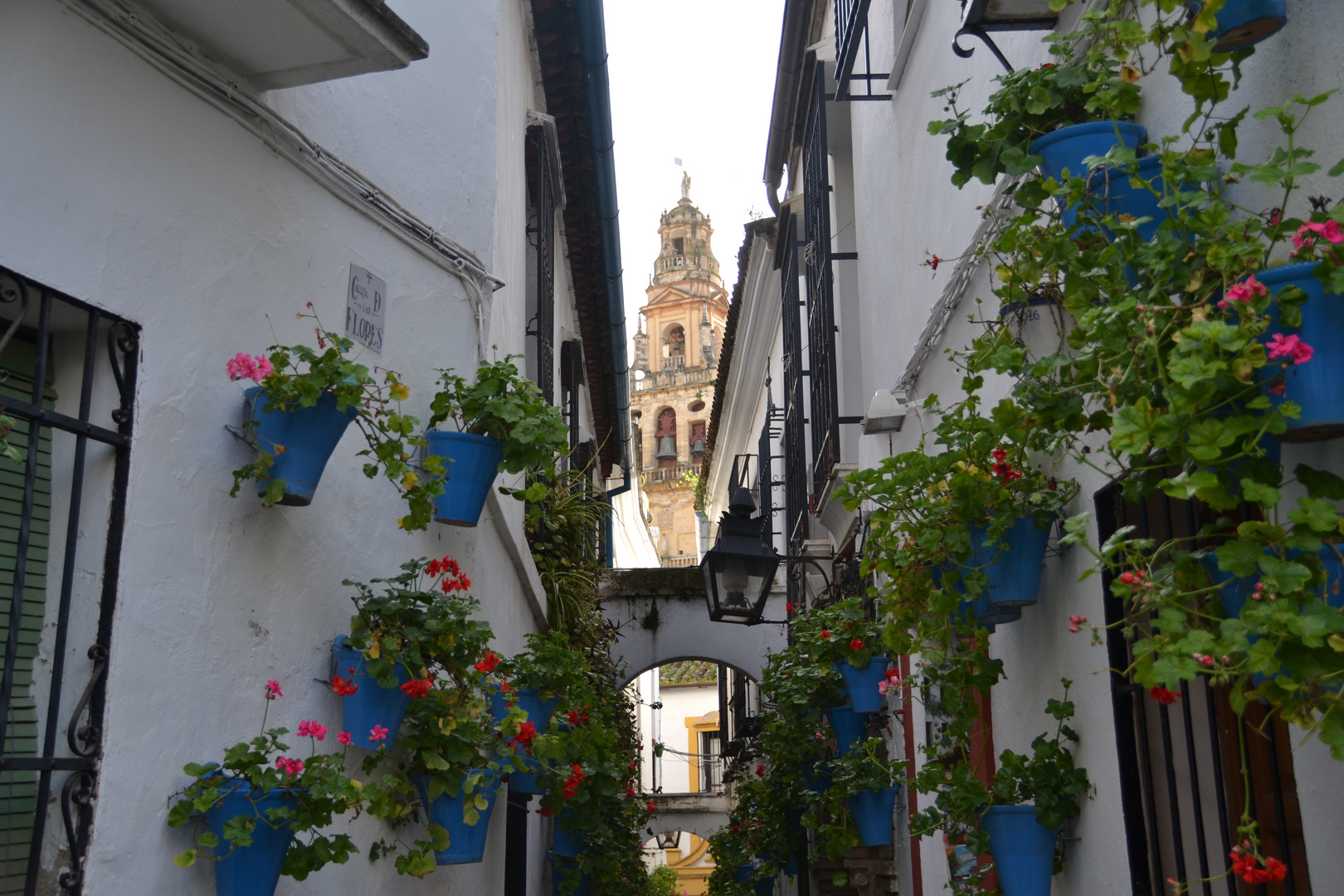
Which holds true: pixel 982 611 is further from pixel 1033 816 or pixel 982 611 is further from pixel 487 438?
pixel 487 438

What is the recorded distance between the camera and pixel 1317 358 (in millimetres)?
1872

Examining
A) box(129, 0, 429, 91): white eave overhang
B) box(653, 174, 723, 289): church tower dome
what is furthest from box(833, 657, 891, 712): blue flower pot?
box(653, 174, 723, 289): church tower dome

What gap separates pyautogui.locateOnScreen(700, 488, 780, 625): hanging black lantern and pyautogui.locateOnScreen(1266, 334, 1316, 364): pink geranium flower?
465 centimetres

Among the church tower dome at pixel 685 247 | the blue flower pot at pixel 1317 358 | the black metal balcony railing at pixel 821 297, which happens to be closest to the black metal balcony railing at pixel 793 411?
the black metal balcony railing at pixel 821 297

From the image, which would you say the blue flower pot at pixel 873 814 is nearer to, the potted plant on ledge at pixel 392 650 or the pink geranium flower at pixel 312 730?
the potted plant on ledge at pixel 392 650

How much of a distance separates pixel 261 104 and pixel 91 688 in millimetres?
1784

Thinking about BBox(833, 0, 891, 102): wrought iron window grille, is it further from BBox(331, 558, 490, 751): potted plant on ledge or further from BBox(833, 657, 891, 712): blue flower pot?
BBox(331, 558, 490, 751): potted plant on ledge

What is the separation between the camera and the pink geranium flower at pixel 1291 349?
5.86ft

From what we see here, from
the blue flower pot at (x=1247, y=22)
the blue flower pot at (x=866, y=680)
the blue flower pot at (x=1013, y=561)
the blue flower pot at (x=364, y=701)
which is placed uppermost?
the blue flower pot at (x=1247, y=22)

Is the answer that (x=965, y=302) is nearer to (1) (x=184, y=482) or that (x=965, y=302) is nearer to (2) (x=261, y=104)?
(2) (x=261, y=104)

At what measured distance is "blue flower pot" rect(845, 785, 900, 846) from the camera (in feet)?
21.2

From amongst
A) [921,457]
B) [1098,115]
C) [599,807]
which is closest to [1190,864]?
[921,457]

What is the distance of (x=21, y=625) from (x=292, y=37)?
5.74ft

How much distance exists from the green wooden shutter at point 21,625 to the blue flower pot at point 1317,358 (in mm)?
2534
